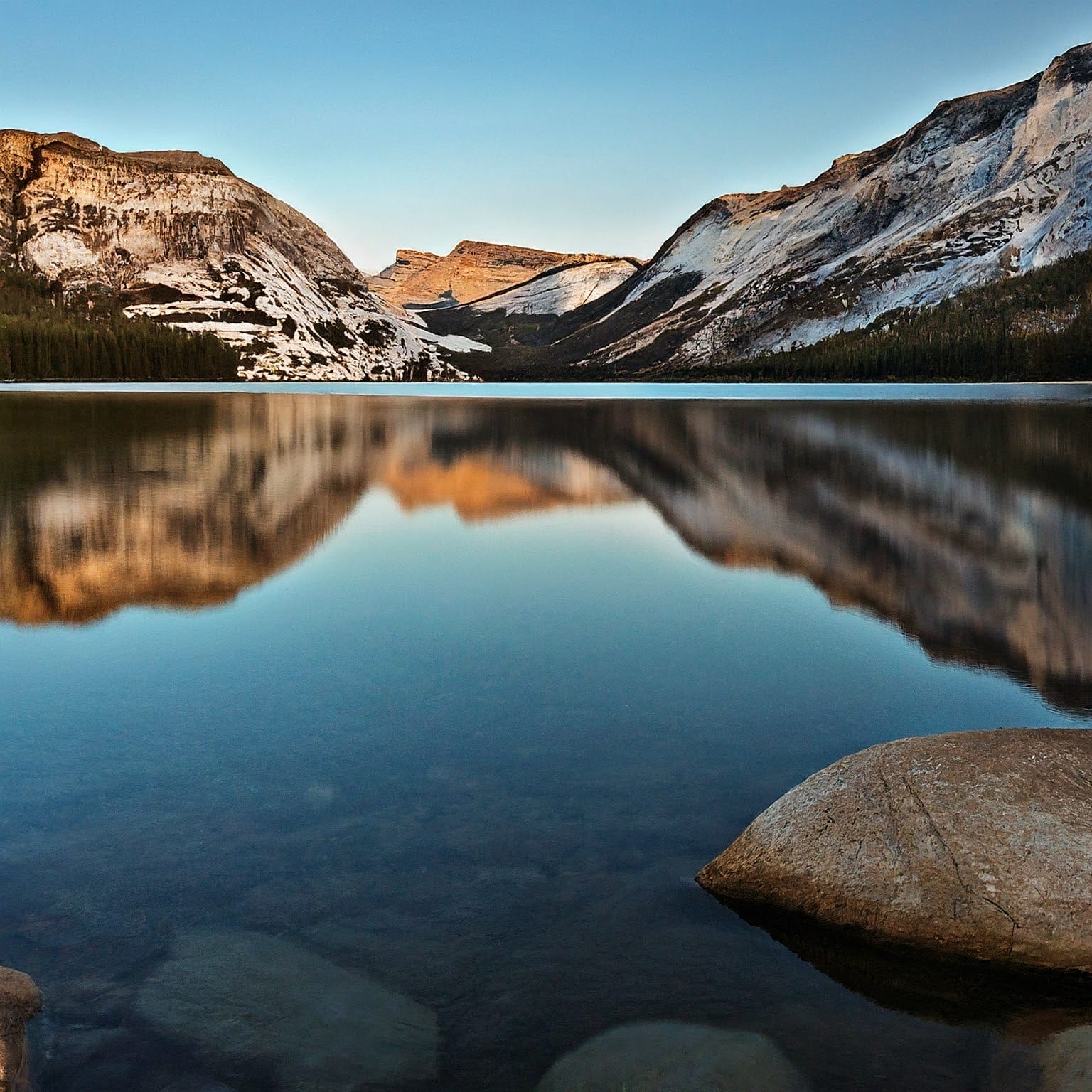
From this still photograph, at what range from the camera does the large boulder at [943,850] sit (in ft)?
22.3

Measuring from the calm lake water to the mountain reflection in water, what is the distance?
0.18m

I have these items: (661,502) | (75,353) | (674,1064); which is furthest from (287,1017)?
(75,353)

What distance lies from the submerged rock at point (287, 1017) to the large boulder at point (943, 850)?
8.91 feet

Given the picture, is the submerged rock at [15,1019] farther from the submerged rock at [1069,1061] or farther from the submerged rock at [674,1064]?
the submerged rock at [1069,1061]

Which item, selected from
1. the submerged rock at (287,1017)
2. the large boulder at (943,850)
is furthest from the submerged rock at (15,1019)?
the large boulder at (943,850)

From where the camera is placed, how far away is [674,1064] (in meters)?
5.91

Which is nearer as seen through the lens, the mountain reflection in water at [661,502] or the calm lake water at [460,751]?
the calm lake water at [460,751]

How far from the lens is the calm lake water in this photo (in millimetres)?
6289

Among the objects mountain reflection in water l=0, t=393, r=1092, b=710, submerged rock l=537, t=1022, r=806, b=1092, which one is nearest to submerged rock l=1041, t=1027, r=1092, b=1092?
submerged rock l=537, t=1022, r=806, b=1092

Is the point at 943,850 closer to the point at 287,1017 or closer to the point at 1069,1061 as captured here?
the point at 1069,1061

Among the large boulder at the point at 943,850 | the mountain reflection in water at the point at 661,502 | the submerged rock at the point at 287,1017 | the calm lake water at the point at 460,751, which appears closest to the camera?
the submerged rock at the point at 287,1017

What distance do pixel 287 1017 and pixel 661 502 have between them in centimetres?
2467

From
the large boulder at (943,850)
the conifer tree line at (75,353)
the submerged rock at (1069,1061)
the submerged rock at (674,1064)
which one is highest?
the conifer tree line at (75,353)

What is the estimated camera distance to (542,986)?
6645 mm
